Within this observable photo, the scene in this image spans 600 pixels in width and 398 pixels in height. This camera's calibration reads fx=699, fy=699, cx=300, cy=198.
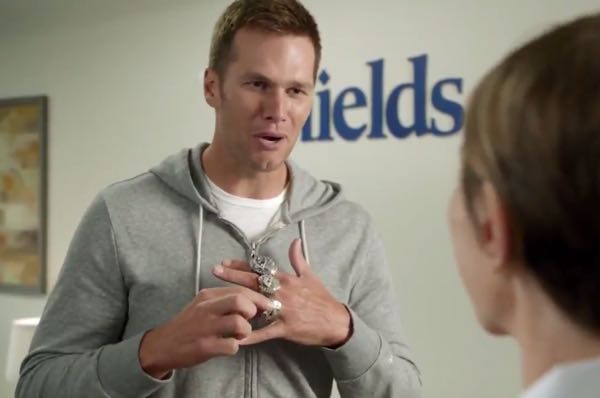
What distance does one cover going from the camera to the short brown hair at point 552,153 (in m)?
0.50

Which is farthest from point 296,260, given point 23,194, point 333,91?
point 23,194

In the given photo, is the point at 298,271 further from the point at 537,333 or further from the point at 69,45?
the point at 69,45

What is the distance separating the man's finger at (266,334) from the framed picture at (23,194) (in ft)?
9.41

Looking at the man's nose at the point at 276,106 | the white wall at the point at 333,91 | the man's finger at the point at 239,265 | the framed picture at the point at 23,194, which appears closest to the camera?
the man's finger at the point at 239,265

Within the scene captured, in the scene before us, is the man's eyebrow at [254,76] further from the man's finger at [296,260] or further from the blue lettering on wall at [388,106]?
the blue lettering on wall at [388,106]

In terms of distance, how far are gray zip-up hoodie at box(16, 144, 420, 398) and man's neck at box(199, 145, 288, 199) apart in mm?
29

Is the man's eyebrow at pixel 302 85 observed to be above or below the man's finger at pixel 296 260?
above

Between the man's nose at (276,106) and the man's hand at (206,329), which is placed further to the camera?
the man's nose at (276,106)

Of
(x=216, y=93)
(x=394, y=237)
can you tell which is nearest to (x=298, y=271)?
(x=216, y=93)

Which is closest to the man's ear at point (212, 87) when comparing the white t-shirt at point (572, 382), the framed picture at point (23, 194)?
the white t-shirt at point (572, 382)

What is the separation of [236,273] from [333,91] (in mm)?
1701

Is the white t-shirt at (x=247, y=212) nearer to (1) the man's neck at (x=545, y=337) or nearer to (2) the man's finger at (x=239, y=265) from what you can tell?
(2) the man's finger at (x=239, y=265)

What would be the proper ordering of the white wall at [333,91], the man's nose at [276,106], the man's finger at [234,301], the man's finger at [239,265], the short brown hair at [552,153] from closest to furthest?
1. the short brown hair at [552,153]
2. the man's finger at [234,301]
3. the man's finger at [239,265]
4. the man's nose at [276,106]
5. the white wall at [333,91]

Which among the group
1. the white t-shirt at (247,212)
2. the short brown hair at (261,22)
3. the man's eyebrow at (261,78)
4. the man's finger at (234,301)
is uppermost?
the short brown hair at (261,22)
